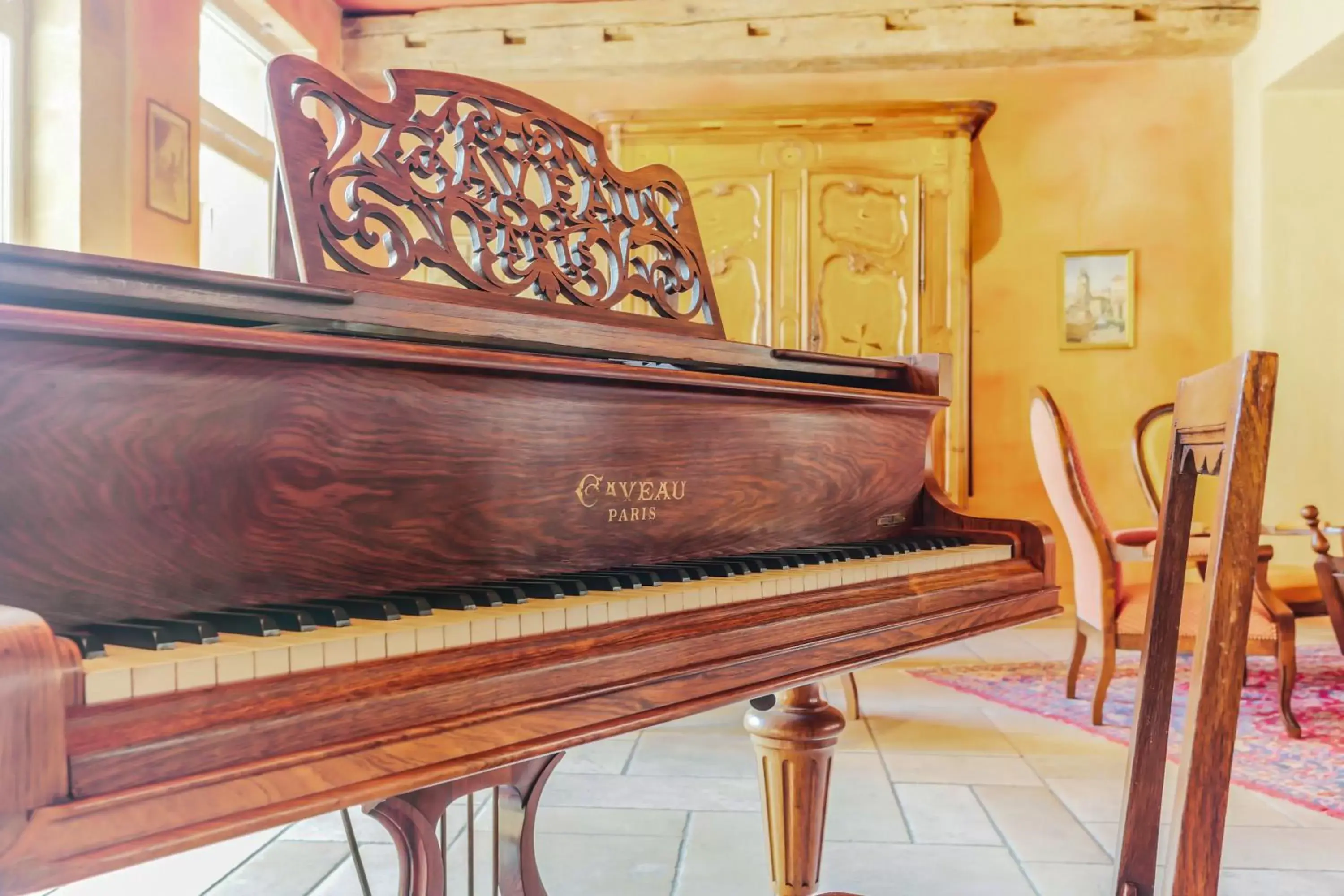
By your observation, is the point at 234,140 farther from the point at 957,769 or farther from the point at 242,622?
the point at 242,622

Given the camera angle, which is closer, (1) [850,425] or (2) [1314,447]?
(1) [850,425]

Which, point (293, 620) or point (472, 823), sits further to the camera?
point (472, 823)

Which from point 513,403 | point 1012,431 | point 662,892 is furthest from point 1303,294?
point 513,403

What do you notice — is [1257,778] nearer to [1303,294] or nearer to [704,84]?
[1303,294]

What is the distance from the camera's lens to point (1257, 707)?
3.35 m

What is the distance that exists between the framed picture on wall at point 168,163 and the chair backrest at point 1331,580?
4179 mm

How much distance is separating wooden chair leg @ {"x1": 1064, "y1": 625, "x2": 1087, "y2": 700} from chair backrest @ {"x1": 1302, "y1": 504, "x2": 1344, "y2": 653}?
2.40 feet

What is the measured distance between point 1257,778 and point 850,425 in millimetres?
1843

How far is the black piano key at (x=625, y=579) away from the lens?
3.58ft

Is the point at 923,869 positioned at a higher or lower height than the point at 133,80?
lower

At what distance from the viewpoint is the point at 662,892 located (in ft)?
6.49

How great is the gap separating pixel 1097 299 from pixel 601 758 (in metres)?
3.77

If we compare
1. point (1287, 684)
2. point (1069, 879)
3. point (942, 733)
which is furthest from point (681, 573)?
point (1287, 684)

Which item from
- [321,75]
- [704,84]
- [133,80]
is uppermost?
[704,84]
